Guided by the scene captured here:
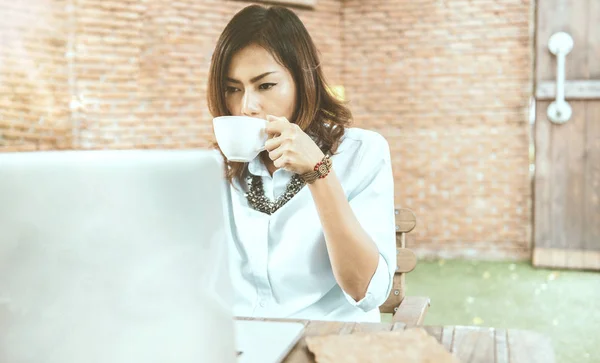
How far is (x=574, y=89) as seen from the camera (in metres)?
4.83

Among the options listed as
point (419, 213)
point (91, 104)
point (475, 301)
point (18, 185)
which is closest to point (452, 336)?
point (18, 185)

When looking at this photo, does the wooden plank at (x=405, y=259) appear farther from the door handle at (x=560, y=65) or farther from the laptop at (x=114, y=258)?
the door handle at (x=560, y=65)

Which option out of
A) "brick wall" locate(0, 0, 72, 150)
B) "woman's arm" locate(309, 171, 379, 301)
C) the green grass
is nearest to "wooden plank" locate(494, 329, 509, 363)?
"woman's arm" locate(309, 171, 379, 301)

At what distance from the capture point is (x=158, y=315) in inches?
19.4

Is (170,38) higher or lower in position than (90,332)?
higher

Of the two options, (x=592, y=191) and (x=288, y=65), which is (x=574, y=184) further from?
(x=288, y=65)

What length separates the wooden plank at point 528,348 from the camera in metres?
0.83

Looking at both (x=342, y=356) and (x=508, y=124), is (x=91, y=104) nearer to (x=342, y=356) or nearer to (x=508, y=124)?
(x=508, y=124)

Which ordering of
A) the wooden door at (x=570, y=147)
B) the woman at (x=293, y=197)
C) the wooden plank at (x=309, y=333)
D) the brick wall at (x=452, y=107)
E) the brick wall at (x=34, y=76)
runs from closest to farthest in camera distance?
1. the wooden plank at (x=309, y=333)
2. the woman at (x=293, y=197)
3. the brick wall at (x=34, y=76)
4. the wooden door at (x=570, y=147)
5. the brick wall at (x=452, y=107)

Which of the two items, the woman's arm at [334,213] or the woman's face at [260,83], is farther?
the woman's face at [260,83]

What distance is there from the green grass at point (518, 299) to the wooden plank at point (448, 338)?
7.62 ft

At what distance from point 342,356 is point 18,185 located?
0.47 meters

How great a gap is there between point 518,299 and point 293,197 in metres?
3.21

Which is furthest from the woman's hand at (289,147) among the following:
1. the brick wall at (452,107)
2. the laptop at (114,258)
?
the brick wall at (452,107)
